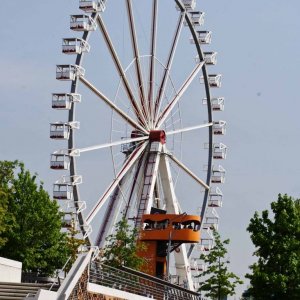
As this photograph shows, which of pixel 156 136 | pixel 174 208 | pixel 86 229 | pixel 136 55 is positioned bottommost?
pixel 86 229

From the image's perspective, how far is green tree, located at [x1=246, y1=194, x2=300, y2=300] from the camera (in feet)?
190

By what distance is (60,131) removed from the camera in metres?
55.0

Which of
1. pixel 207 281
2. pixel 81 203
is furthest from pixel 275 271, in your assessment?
pixel 81 203

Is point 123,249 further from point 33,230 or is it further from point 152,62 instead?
point 152,62

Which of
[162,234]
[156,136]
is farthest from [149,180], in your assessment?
[162,234]

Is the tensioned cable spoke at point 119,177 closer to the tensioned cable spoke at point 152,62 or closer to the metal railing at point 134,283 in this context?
the tensioned cable spoke at point 152,62

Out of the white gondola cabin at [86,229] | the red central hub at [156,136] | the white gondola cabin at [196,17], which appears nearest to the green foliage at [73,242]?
the white gondola cabin at [86,229]

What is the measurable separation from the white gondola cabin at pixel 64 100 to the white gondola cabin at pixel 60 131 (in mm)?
964

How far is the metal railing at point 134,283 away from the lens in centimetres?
3472

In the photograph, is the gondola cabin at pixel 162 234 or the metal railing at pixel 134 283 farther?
the gondola cabin at pixel 162 234

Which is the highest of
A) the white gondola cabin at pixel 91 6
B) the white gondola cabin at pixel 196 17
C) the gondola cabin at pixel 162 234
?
the white gondola cabin at pixel 196 17

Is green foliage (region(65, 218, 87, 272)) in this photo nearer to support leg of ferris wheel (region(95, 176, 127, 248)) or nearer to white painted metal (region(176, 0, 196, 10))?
support leg of ferris wheel (region(95, 176, 127, 248))

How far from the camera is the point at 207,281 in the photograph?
66312 mm

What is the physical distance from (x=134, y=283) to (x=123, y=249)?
20848mm
